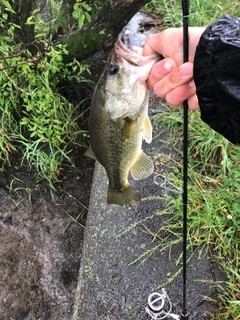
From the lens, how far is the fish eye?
5.81ft

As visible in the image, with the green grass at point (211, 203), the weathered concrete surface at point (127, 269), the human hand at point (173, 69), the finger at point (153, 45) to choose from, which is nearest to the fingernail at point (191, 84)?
the human hand at point (173, 69)

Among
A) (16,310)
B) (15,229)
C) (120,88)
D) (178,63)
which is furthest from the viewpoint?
(15,229)

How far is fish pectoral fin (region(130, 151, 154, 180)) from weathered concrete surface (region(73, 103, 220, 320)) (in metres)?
0.74

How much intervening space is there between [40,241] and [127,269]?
46.3 inches

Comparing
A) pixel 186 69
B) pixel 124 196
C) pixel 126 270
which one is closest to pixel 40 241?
pixel 126 270

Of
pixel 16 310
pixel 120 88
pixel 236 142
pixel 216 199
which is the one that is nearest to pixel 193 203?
pixel 216 199

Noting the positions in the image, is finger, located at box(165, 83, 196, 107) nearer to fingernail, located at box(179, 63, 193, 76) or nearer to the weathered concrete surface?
fingernail, located at box(179, 63, 193, 76)

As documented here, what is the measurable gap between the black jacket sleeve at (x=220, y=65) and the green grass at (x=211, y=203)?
1.22m

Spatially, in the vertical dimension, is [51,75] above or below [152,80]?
below

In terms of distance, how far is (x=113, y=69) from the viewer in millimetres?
1790

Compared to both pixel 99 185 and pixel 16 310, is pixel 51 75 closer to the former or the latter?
pixel 99 185

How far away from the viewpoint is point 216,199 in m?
2.79

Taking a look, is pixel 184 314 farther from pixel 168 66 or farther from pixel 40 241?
pixel 40 241

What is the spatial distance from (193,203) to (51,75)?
1915 mm
